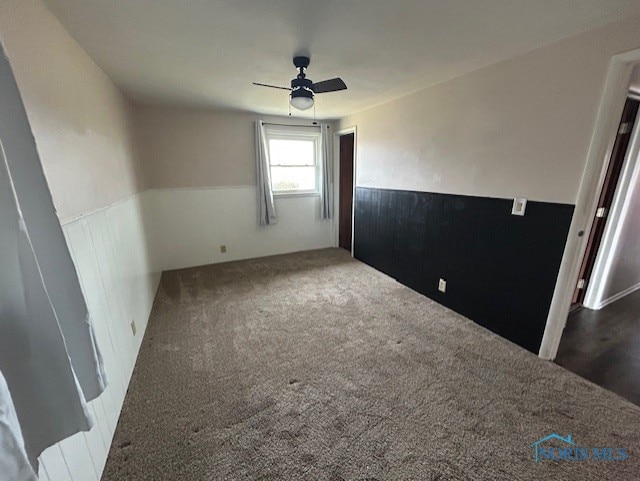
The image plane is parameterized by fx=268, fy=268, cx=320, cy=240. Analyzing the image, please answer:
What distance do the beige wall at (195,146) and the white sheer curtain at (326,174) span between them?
1163mm

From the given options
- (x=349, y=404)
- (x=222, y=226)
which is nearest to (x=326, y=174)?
(x=222, y=226)

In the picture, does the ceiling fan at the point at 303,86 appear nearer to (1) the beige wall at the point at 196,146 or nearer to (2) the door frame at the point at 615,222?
(1) the beige wall at the point at 196,146

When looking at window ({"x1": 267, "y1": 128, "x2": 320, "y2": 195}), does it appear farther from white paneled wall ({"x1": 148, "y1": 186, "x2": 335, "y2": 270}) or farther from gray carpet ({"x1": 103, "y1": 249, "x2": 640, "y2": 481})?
gray carpet ({"x1": 103, "y1": 249, "x2": 640, "y2": 481})

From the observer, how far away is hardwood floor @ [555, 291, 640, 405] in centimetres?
185

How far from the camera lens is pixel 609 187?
2.51m

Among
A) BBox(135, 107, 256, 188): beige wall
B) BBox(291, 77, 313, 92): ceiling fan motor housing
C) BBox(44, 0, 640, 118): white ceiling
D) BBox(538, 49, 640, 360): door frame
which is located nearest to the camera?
BBox(44, 0, 640, 118): white ceiling

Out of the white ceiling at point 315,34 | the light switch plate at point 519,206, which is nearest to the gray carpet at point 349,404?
the light switch plate at point 519,206

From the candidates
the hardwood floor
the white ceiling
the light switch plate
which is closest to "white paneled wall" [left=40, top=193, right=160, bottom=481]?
the white ceiling

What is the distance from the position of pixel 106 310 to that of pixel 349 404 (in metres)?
1.55

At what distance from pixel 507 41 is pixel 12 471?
284 centimetres

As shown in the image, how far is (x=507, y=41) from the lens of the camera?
178 cm

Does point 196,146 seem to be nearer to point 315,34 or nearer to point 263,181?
point 263,181

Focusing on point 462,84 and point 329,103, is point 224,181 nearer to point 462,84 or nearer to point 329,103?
point 329,103

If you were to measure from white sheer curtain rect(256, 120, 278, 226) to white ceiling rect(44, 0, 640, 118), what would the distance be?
1.45 meters
